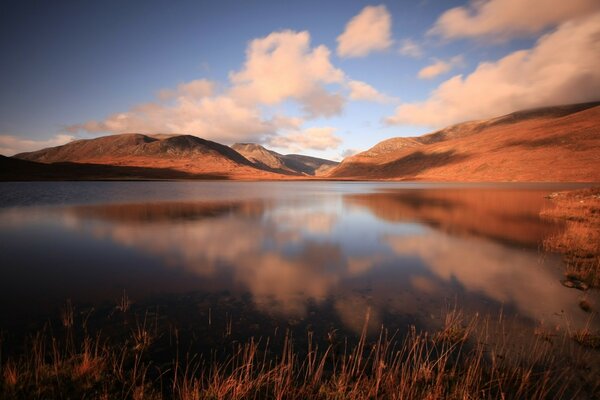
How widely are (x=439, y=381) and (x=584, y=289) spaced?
8.23 m

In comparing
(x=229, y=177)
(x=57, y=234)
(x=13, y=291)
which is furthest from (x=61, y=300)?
(x=229, y=177)

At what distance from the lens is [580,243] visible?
559 inches

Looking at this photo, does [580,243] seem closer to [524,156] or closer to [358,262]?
[358,262]

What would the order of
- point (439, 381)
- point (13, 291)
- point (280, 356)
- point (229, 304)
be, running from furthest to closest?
point (13, 291), point (229, 304), point (280, 356), point (439, 381)

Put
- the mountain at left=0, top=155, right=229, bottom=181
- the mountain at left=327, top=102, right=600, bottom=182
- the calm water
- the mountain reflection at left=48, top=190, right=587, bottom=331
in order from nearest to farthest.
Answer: the calm water, the mountain reflection at left=48, top=190, right=587, bottom=331, the mountain at left=0, top=155, right=229, bottom=181, the mountain at left=327, top=102, right=600, bottom=182

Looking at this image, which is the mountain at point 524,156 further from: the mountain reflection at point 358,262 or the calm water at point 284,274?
the calm water at point 284,274

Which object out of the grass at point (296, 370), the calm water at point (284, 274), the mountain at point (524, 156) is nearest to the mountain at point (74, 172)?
the calm water at point (284, 274)

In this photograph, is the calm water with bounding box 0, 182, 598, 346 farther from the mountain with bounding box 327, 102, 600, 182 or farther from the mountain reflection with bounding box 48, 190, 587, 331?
the mountain with bounding box 327, 102, 600, 182

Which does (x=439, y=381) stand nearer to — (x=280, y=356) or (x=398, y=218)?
(x=280, y=356)

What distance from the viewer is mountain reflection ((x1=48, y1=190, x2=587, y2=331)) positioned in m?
8.60

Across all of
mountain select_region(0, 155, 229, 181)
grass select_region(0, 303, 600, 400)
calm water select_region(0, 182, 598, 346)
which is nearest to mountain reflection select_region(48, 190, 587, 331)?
Result: calm water select_region(0, 182, 598, 346)

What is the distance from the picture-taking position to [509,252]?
46.4 feet

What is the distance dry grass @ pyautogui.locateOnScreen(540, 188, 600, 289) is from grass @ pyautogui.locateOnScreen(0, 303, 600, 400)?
541 cm

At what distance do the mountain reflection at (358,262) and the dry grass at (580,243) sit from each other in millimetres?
699
